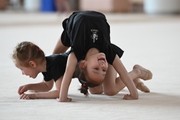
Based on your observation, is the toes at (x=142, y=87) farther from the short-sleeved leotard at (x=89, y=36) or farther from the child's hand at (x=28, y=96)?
the child's hand at (x=28, y=96)

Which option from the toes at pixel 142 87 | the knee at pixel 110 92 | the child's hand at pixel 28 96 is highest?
the child's hand at pixel 28 96

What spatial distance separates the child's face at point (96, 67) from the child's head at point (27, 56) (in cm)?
26

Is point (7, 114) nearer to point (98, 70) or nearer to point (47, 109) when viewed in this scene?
point (47, 109)

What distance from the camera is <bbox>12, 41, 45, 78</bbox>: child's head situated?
219 cm

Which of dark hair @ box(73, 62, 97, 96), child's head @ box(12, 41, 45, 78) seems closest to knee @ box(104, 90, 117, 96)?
dark hair @ box(73, 62, 97, 96)

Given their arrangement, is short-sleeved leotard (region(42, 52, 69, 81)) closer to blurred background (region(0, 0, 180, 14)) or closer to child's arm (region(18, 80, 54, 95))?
child's arm (region(18, 80, 54, 95))

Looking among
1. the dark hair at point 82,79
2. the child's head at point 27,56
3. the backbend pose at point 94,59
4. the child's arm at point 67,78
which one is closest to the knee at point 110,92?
the backbend pose at point 94,59

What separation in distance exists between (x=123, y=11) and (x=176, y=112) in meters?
9.79

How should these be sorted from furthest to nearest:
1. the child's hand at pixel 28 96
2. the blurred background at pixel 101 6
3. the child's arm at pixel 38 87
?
the blurred background at pixel 101 6, the child's arm at pixel 38 87, the child's hand at pixel 28 96

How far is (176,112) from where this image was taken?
189 centimetres

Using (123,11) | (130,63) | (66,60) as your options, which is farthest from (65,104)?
(123,11)

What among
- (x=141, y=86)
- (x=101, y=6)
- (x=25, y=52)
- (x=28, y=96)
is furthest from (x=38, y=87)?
(x=101, y=6)

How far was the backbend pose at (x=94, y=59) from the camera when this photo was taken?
2139 mm

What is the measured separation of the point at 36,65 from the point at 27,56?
8cm
